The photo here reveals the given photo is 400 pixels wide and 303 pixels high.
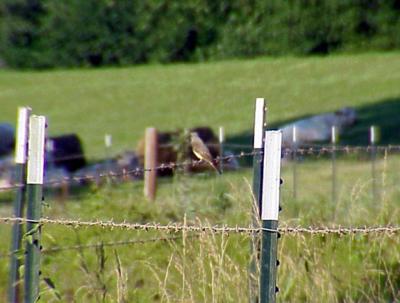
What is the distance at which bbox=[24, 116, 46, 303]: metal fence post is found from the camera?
6.00 metres

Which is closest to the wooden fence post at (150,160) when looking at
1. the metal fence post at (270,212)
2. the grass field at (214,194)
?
the grass field at (214,194)

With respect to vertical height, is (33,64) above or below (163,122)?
above

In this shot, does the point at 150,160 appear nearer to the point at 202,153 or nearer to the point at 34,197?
the point at 202,153

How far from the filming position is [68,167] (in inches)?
875

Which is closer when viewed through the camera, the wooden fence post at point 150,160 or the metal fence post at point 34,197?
the metal fence post at point 34,197

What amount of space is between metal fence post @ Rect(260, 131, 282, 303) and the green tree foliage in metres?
38.9

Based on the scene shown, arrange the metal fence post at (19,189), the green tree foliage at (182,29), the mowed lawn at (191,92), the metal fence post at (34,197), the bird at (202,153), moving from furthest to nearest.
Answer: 1. the green tree foliage at (182,29)
2. the mowed lawn at (191,92)
3. the bird at (202,153)
4. the metal fence post at (19,189)
5. the metal fence post at (34,197)

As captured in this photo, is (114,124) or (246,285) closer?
(246,285)

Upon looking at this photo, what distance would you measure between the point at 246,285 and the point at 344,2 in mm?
37629

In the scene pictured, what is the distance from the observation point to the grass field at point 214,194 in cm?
793

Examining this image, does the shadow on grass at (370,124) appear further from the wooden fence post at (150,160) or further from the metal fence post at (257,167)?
the metal fence post at (257,167)

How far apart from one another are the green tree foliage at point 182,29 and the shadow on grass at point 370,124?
11.9 metres

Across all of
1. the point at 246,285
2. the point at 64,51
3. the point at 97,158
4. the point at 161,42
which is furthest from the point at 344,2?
the point at 246,285

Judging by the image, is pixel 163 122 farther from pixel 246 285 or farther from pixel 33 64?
pixel 246 285
